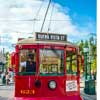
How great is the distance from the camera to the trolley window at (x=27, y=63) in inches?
245

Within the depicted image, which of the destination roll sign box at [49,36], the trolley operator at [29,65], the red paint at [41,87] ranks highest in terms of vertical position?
the destination roll sign box at [49,36]

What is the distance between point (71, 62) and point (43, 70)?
1.60ft

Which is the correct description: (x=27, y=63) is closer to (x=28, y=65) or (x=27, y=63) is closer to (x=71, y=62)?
(x=28, y=65)

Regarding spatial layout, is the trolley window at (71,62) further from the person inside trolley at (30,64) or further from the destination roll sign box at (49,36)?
the person inside trolley at (30,64)

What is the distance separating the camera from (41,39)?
640 cm

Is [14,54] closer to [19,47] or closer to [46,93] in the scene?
[19,47]

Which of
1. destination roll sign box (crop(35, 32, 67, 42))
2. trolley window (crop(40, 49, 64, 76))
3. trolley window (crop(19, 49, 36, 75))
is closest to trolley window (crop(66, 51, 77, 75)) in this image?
trolley window (crop(40, 49, 64, 76))

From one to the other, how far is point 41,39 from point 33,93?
83 centimetres

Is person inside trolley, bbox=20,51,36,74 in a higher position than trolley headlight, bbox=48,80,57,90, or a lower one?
higher

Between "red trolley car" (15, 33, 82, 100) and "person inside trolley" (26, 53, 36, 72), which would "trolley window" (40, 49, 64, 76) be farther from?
"person inside trolley" (26, 53, 36, 72)

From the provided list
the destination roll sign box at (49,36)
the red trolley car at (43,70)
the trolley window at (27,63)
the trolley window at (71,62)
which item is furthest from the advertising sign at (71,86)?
the destination roll sign box at (49,36)

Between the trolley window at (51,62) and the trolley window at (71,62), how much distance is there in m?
0.11

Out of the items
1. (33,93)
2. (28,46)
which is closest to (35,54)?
(28,46)

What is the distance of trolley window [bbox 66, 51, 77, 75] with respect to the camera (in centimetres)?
641
